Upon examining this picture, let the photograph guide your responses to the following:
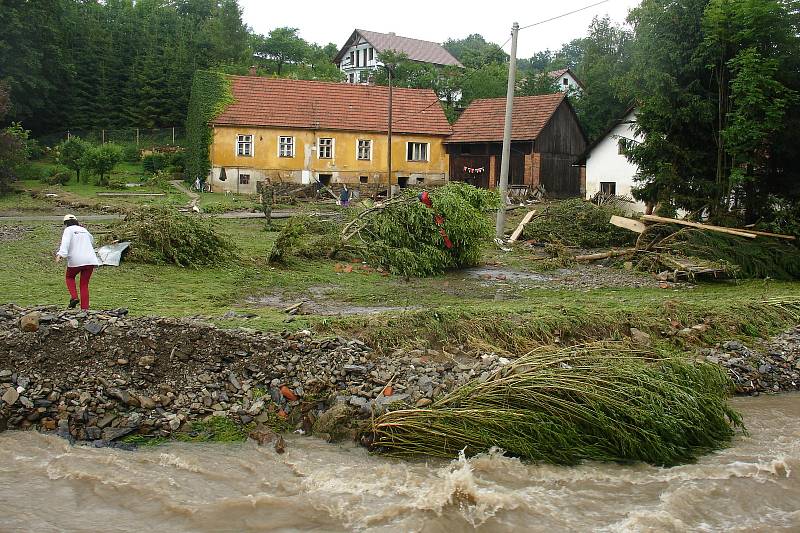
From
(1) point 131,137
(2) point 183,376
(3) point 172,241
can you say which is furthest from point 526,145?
(2) point 183,376

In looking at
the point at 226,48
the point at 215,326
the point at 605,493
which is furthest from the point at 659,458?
the point at 226,48

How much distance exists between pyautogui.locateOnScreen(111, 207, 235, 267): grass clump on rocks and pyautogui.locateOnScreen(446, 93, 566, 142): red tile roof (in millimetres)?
25507

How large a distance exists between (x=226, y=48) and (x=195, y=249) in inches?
1895

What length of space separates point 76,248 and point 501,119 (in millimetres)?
32532

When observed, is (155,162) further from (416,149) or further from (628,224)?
(628,224)

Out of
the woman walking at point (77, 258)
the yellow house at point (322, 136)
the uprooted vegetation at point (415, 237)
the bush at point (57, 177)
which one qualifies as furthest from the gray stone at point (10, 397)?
the bush at point (57, 177)

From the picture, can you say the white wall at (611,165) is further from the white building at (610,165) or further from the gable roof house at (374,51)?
the gable roof house at (374,51)

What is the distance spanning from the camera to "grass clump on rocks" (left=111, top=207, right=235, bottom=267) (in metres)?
15.6

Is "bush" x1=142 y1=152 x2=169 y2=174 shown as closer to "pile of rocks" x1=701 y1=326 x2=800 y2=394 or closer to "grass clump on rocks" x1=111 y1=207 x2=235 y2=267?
"grass clump on rocks" x1=111 y1=207 x2=235 y2=267

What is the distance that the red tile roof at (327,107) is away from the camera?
39250 millimetres

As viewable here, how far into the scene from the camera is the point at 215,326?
10.1m

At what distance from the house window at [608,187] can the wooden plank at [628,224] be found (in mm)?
13352

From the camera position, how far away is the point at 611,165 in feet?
108

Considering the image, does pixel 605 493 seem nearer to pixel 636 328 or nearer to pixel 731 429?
pixel 731 429
